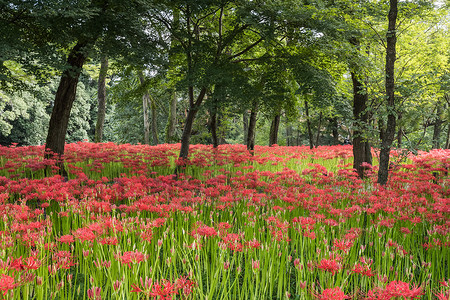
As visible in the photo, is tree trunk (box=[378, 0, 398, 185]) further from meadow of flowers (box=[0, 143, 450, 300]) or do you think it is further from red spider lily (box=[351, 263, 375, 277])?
red spider lily (box=[351, 263, 375, 277])

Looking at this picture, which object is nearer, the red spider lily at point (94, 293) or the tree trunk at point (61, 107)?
the red spider lily at point (94, 293)

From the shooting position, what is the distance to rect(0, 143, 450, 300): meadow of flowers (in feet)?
8.34

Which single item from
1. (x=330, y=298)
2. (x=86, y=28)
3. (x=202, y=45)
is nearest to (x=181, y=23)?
(x=202, y=45)

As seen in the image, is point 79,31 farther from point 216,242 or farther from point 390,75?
point 390,75

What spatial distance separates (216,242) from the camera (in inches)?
135

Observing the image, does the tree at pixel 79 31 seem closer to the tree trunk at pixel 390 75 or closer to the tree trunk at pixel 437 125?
the tree trunk at pixel 390 75

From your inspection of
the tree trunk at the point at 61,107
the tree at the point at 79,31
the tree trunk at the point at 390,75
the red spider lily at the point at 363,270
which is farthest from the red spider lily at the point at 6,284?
the tree trunk at the point at 61,107

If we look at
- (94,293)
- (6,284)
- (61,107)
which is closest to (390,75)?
(94,293)

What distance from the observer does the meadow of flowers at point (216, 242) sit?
A: 2.54 m

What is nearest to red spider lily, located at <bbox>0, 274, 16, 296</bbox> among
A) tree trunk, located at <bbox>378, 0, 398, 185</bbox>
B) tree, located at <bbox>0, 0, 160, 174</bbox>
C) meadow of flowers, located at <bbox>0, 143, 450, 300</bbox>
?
meadow of flowers, located at <bbox>0, 143, 450, 300</bbox>

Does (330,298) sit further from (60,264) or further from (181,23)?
(181,23)

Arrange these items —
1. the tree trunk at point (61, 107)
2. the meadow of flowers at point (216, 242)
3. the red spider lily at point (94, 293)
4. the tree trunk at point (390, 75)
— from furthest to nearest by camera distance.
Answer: the tree trunk at point (61, 107)
the tree trunk at point (390, 75)
the meadow of flowers at point (216, 242)
the red spider lily at point (94, 293)

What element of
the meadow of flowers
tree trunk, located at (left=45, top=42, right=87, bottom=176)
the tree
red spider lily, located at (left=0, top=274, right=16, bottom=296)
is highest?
the tree

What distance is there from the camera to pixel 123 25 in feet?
23.7
